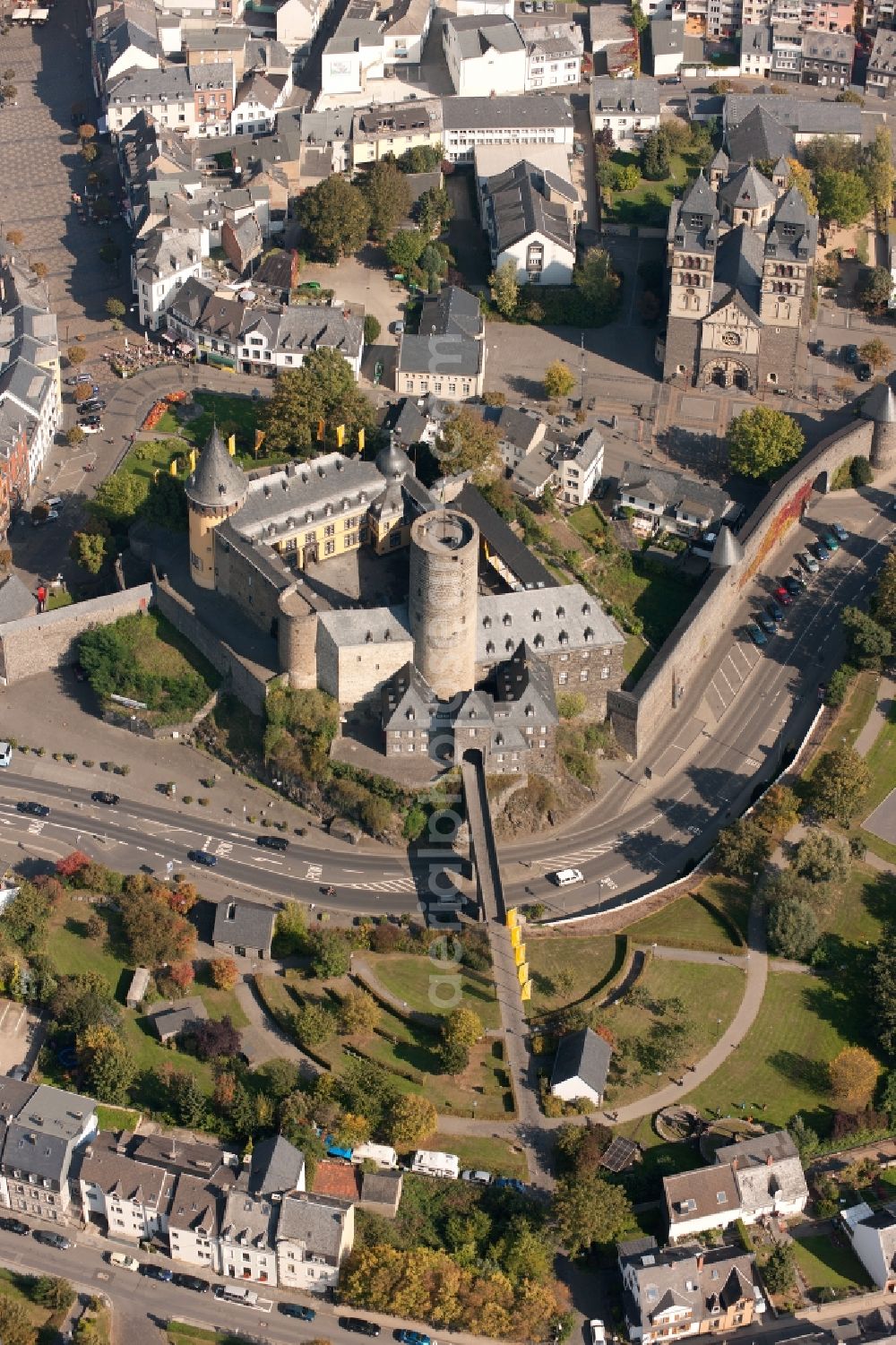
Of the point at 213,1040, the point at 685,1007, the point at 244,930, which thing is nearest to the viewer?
the point at 213,1040

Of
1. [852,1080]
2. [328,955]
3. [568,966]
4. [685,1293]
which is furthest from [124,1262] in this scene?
Answer: [852,1080]

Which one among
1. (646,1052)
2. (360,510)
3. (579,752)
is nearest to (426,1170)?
(646,1052)

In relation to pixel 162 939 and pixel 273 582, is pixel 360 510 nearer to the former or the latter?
pixel 273 582

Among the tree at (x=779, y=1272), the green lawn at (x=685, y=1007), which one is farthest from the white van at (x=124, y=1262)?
the tree at (x=779, y=1272)

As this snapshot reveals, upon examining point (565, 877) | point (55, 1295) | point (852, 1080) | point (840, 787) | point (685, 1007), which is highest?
point (840, 787)

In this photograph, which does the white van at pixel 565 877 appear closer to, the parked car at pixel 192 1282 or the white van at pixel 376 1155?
the white van at pixel 376 1155

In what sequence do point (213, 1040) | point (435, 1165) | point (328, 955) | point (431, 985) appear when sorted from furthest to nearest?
point (431, 985) < point (328, 955) < point (213, 1040) < point (435, 1165)

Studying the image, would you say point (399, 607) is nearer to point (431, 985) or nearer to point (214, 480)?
point (214, 480)
